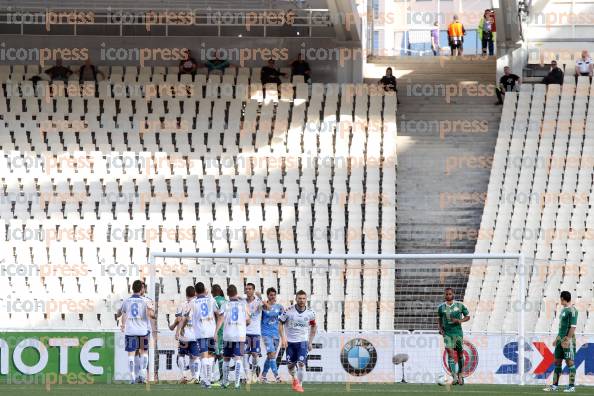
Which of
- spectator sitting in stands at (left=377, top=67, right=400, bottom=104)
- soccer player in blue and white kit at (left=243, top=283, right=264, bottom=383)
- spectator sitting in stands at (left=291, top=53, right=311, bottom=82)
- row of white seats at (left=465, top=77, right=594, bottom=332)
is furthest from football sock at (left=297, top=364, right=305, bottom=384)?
spectator sitting in stands at (left=291, top=53, right=311, bottom=82)

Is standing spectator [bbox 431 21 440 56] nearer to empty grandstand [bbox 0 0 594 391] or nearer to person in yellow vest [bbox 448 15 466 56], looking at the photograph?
empty grandstand [bbox 0 0 594 391]

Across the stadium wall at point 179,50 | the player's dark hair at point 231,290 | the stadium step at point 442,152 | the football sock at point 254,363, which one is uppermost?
the stadium wall at point 179,50

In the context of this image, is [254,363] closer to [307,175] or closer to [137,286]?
[137,286]

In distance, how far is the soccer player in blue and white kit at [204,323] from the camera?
21719 mm

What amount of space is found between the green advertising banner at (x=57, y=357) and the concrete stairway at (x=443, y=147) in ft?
29.1

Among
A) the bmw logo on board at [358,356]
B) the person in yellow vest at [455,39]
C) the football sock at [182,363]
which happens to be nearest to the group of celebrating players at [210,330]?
the football sock at [182,363]

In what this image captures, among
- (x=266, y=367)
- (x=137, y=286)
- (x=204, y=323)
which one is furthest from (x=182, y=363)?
(x=137, y=286)

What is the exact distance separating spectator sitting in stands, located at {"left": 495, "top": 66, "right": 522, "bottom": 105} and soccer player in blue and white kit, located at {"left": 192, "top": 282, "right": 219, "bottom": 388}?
13033 millimetres

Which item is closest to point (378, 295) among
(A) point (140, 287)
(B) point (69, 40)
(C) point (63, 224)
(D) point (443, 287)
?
(D) point (443, 287)

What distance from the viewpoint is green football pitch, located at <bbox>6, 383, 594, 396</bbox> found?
19797 millimetres

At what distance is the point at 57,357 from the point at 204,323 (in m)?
2.54

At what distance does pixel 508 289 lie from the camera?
85.7ft

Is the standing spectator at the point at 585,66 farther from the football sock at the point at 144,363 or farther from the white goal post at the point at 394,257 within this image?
the football sock at the point at 144,363

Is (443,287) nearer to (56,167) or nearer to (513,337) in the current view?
(513,337)
